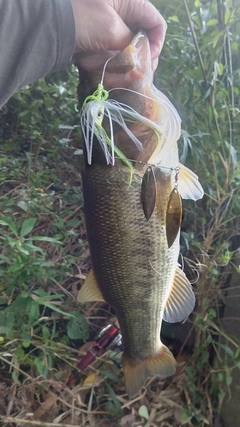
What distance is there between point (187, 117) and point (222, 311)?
725 mm

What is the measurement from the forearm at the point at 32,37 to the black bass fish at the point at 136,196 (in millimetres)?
61

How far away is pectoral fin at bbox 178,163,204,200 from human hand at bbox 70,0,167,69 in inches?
10.0

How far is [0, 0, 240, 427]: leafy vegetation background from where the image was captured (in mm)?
1423

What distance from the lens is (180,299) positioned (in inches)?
45.0

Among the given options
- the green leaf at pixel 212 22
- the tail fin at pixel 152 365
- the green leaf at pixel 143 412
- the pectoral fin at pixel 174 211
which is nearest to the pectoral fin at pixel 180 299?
the tail fin at pixel 152 365

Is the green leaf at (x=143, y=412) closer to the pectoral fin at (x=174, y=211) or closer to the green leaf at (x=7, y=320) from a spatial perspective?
the green leaf at (x=7, y=320)

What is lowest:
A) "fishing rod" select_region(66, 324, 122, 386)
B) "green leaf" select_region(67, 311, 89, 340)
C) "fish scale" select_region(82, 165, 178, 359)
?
"fishing rod" select_region(66, 324, 122, 386)

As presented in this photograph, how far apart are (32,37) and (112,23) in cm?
16

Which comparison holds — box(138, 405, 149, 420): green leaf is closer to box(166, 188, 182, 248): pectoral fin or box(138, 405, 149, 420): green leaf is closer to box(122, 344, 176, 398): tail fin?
box(122, 344, 176, 398): tail fin

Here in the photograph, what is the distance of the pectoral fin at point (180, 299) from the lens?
1118mm

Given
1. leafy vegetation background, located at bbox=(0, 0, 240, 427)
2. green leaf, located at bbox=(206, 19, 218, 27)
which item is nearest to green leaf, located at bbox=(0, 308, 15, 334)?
leafy vegetation background, located at bbox=(0, 0, 240, 427)

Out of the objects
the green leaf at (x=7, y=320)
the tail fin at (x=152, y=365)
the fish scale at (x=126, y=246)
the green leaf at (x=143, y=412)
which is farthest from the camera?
the green leaf at (x=143, y=412)

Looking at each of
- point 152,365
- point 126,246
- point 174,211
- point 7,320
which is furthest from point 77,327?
point 174,211

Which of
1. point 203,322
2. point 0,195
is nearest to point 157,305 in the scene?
point 203,322
